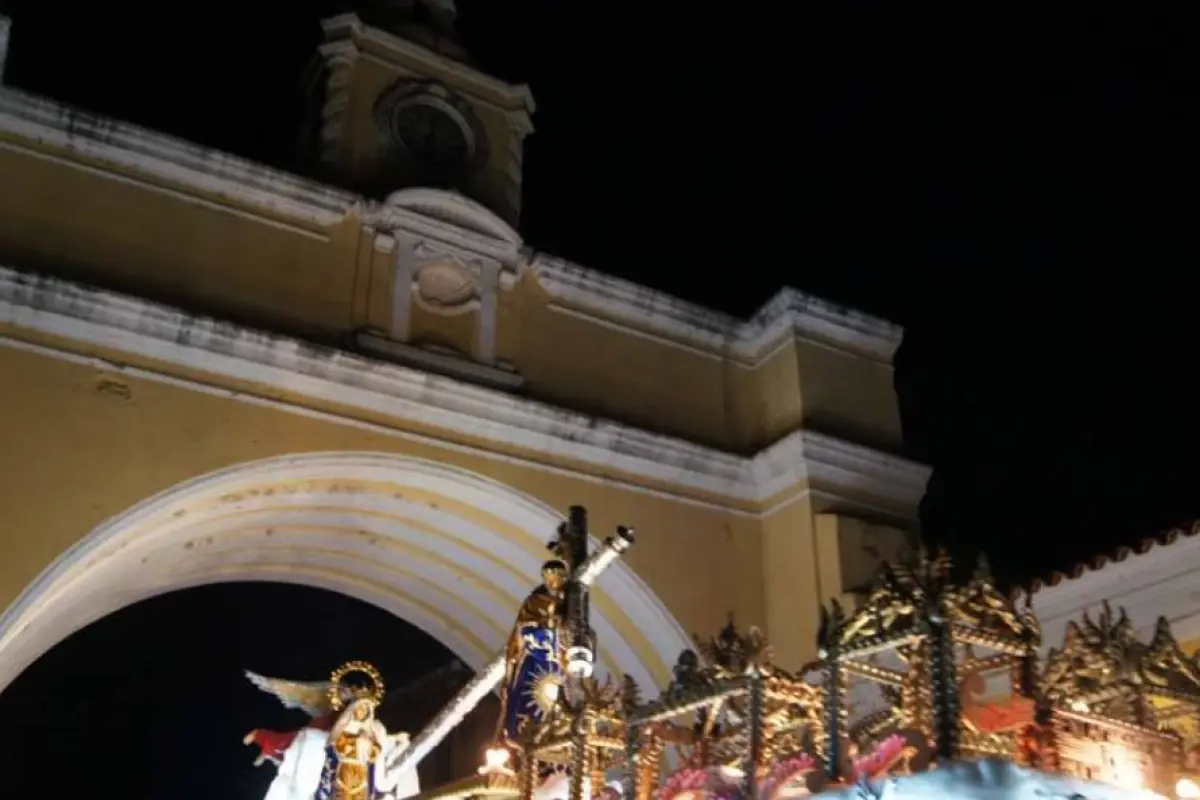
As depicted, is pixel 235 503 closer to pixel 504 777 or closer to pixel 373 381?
pixel 373 381

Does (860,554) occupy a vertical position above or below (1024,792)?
above

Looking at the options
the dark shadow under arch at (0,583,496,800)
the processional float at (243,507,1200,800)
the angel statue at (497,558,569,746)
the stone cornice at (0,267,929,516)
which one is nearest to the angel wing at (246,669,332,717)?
the stone cornice at (0,267,929,516)

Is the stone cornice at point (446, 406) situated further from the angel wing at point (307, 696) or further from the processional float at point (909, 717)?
the processional float at point (909, 717)

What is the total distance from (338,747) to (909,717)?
4.34m

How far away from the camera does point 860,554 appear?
9.55 meters

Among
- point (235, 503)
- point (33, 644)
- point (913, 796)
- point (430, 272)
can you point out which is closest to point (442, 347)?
point (430, 272)

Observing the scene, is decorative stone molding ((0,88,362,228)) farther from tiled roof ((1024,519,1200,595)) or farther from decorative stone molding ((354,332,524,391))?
tiled roof ((1024,519,1200,595))

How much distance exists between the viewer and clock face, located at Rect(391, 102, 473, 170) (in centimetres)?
1032

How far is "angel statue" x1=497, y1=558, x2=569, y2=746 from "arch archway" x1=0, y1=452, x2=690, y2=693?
2.42m

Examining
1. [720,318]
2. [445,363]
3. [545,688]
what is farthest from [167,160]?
[545,688]

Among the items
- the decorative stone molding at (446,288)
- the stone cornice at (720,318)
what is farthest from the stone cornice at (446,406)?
the stone cornice at (720,318)

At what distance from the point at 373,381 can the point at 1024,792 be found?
227 inches

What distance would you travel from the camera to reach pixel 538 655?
6836 millimetres

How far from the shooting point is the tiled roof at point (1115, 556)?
7.31 meters
